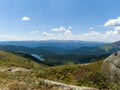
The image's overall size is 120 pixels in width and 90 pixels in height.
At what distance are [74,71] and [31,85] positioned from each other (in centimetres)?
2196

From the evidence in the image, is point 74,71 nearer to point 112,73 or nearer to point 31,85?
point 112,73

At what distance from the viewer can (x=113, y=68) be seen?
30953 millimetres

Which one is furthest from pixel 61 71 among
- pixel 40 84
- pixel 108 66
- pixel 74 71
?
pixel 40 84

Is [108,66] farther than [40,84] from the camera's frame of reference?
Yes

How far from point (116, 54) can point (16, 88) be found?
79.7ft

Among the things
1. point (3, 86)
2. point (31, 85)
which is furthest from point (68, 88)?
point (3, 86)

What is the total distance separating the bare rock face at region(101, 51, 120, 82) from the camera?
96.2 ft

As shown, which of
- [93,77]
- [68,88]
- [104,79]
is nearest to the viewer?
[68,88]

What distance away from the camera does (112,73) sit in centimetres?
2998

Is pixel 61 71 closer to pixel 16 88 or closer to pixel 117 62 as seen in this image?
pixel 117 62

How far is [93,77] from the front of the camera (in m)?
26.8

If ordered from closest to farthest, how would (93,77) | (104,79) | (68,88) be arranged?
(68,88) < (93,77) < (104,79)

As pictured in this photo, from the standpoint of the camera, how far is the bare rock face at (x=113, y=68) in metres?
29.3

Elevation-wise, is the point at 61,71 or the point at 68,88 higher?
the point at 68,88
